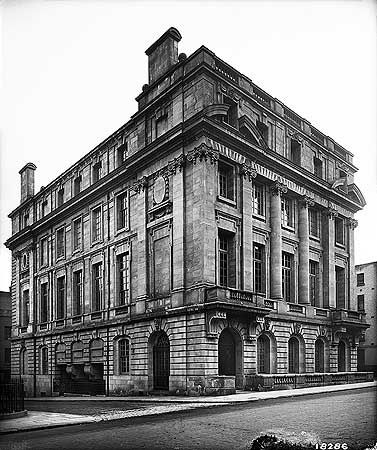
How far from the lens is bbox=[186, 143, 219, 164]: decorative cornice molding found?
2955 cm

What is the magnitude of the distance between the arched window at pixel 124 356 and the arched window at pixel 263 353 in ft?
26.3

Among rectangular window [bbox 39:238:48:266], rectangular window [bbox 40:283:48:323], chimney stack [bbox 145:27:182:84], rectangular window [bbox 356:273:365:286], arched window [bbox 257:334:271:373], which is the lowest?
arched window [bbox 257:334:271:373]

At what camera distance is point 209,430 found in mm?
14391

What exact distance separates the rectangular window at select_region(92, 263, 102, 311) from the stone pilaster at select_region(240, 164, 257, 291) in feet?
40.7

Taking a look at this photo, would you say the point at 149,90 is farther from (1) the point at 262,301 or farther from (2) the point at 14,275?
(2) the point at 14,275

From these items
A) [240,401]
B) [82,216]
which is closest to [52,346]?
[82,216]

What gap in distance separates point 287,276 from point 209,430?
76.6 ft

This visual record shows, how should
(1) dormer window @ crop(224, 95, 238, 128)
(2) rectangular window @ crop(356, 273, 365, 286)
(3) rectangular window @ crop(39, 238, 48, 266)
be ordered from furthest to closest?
(2) rectangular window @ crop(356, 273, 365, 286) → (3) rectangular window @ crop(39, 238, 48, 266) → (1) dormer window @ crop(224, 95, 238, 128)

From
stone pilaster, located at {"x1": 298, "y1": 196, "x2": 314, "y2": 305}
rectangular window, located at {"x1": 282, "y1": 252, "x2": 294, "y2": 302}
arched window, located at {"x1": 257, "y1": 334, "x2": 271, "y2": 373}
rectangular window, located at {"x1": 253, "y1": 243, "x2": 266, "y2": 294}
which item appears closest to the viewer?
arched window, located at {"x1": 257, "y1": 334, "x2": 271, "y2": 373}

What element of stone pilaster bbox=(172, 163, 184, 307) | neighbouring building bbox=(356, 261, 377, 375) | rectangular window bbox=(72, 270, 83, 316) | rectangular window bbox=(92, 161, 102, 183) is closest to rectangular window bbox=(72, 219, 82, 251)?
rectangular window bbox=(72, 270, 83, 316)

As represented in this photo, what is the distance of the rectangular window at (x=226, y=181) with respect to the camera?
31.8 m

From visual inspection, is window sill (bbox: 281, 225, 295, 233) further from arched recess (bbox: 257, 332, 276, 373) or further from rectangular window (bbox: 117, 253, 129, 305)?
rectangular window (bbox: 117, 253, 129, 305)

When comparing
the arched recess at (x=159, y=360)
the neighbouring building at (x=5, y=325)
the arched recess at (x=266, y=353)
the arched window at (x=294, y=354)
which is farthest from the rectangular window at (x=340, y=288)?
the neighbouring building at (x=5, y=325)

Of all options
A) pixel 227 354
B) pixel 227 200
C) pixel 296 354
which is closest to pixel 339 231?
pixel 296 354
